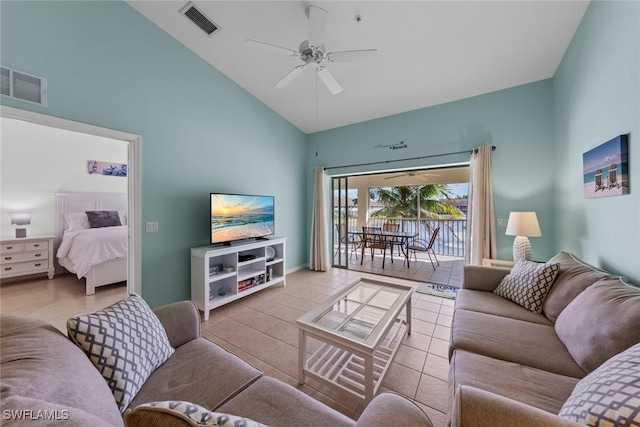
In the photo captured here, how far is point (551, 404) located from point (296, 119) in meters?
4.44

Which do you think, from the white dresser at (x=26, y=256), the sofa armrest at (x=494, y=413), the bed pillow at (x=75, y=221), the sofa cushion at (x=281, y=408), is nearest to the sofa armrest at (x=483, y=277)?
the sofa armrest at (x=494, y=413)

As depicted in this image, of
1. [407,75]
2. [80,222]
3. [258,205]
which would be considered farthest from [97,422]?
[80,222]

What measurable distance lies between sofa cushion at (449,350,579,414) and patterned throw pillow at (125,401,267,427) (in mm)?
1034

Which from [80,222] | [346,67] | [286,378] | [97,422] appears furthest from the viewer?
[80,222]

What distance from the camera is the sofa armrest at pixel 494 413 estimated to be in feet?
2.02

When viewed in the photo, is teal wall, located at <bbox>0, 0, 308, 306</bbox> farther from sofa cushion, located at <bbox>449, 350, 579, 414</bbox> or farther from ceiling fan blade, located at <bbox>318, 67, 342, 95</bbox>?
sofa cushion, located at <bbox>449, 350, 579, 414</bbox>

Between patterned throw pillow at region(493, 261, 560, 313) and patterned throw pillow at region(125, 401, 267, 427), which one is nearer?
patterned throw pillow at region(125, 401, 267, 427)

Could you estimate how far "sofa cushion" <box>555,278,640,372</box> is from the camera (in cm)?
102

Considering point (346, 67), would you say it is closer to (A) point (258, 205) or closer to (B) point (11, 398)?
(A) point (258, 205)

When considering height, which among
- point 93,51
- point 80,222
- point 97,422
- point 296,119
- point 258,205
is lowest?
point 97,422

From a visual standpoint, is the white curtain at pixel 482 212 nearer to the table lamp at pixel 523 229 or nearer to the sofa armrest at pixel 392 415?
the table lamp at pixel 523 229

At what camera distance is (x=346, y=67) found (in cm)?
286

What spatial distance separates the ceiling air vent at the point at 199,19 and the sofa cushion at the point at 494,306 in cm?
366

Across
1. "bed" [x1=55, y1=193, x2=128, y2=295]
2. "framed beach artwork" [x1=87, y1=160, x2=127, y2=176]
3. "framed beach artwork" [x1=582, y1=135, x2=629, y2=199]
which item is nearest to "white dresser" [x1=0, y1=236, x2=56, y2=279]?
"bed" [x1=55, y1=193, x2=128, y2=295]
